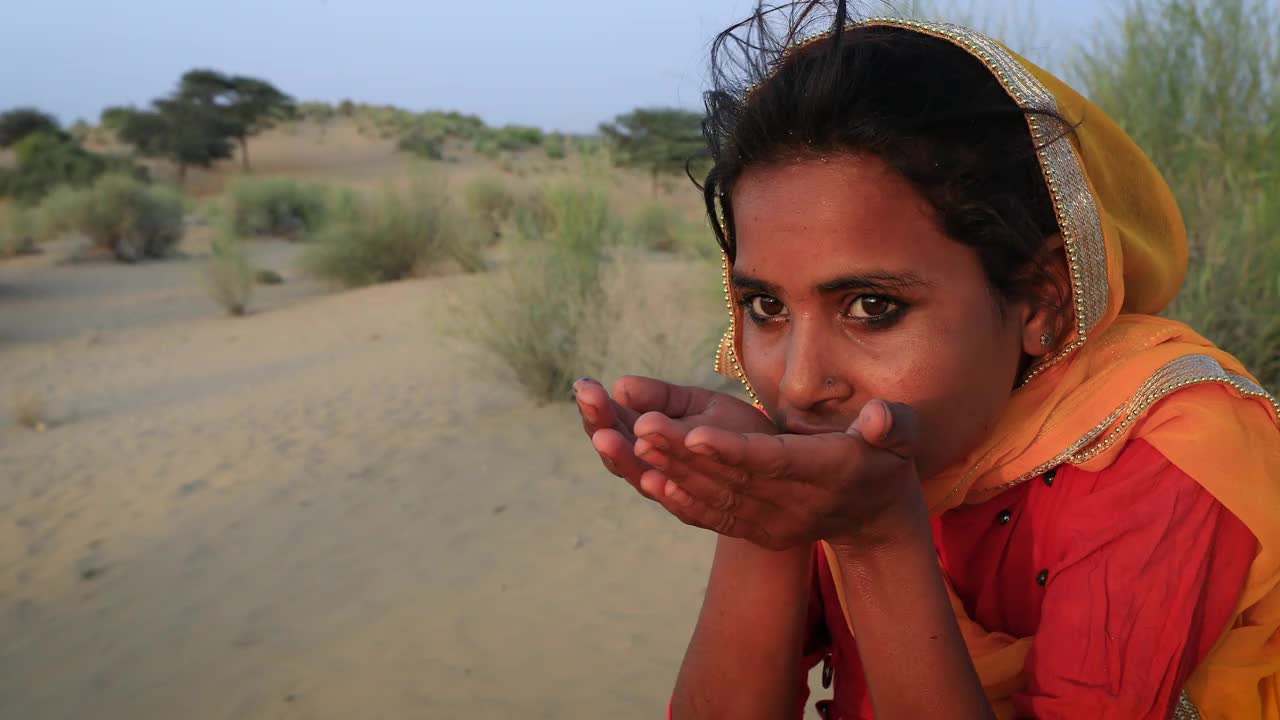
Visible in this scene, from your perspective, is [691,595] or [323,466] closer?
[691,595]

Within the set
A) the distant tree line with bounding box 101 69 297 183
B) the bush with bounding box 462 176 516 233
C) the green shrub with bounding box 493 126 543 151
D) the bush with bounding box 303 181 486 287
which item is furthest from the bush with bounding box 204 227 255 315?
the green shrub with bounding box 493 126 543 151

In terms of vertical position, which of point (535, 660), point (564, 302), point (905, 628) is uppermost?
point (905, 628)

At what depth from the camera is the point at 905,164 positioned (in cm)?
122

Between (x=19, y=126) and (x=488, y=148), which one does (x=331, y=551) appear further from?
(x=488, y=148)

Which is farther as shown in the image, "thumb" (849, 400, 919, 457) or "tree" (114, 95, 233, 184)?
"tree" (114, 95, 233, 184)

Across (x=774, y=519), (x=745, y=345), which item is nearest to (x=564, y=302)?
(x=745, y=345)

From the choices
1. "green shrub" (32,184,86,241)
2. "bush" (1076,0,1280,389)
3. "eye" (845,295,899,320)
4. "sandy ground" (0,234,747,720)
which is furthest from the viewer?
"green shrub" (32,184,86,241)

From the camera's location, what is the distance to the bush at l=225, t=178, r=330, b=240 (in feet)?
63.9

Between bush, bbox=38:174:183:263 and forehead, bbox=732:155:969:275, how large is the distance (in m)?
17.2

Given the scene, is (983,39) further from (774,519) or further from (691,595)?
(691,595)

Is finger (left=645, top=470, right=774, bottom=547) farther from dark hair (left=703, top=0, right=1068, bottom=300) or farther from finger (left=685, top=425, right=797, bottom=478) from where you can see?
dark hair (left=703, top=0, right=1068, bottom=300)

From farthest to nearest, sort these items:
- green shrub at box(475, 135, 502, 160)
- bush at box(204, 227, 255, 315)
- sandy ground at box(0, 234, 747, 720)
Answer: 1. green shrub at box(475, 135, 502, 160)
2. bush at box(204, 227, 255, 315)
3. sandy ground at box(0, 234, 747, 720)

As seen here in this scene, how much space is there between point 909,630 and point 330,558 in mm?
3254

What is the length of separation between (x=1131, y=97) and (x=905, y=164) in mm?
4765
